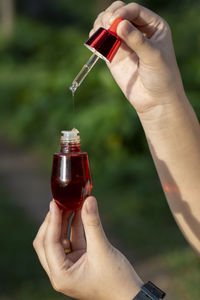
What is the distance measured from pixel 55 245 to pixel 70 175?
292mm

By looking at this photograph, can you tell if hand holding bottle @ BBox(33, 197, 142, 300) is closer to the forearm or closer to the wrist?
the forearm

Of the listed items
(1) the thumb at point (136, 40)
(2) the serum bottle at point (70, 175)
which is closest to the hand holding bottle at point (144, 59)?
(1) the thumb at point (136, 40)

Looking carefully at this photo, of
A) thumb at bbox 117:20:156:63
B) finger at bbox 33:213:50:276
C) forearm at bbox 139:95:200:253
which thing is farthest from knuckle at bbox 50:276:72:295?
thumb at bbox 117:20:156:63

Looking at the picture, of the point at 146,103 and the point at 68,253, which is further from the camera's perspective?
the point at 146,103

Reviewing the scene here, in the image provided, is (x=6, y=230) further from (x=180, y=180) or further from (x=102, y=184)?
(x=180, y=180)

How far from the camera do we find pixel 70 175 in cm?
154

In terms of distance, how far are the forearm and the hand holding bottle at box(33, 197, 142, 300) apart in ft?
1.50

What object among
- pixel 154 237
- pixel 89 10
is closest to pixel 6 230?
pixel 154 237

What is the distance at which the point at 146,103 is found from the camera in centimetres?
186

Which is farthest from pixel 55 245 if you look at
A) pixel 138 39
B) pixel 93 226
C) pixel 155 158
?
pixel 138 39

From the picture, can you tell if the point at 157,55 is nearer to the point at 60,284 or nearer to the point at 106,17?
the point at 106,17

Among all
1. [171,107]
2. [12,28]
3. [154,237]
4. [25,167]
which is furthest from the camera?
[12,28]

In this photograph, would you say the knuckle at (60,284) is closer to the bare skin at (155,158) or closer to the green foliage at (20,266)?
the bare skin at (155,158)

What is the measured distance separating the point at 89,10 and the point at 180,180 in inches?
431
